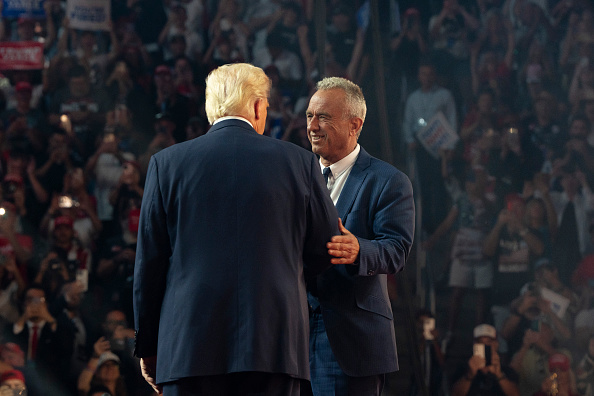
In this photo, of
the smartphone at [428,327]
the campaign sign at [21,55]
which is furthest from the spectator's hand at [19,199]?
the smartphone at [428,327]

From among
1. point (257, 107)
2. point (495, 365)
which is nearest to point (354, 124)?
point (257, 107)

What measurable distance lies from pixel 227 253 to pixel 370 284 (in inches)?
31.1

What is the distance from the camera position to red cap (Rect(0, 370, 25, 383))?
18.8ft

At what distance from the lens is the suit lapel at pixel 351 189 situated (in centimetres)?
244

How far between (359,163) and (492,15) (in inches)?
237

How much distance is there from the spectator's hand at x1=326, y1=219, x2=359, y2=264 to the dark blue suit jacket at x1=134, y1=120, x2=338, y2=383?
4 cm

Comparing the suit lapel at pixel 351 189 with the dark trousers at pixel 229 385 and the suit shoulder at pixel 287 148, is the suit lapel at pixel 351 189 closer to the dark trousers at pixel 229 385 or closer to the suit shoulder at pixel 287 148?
the suit shoulder at pixel 287 148

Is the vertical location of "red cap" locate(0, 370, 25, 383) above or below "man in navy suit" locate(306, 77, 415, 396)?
below

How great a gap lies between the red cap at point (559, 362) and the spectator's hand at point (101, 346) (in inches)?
162

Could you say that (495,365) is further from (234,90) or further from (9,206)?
(234,90)

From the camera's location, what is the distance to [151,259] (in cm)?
177

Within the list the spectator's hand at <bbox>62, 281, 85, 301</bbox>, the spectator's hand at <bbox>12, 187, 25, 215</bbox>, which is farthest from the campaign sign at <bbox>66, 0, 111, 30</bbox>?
the spectator's hand at <bbox>62, 281, 85, 301</bbox>

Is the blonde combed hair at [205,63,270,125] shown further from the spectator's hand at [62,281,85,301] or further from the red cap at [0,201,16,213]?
the red cap at [0,201,16,213]

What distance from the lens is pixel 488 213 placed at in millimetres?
7273
